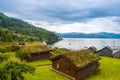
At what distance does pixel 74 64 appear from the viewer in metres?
42.2

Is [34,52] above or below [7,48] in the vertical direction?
below

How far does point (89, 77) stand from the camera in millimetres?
47594

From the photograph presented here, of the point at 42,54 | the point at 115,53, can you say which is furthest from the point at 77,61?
the point at 115,53

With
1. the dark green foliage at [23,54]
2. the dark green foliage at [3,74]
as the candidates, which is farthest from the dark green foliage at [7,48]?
the dark green foliage at [3,74]

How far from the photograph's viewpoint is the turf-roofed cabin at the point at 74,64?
141ft

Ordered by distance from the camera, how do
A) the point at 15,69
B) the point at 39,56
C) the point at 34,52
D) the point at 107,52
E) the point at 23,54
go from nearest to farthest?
the point at 15,69
the point at 23,54
the point at 34,52
the point at 39,56
the point at 107,52

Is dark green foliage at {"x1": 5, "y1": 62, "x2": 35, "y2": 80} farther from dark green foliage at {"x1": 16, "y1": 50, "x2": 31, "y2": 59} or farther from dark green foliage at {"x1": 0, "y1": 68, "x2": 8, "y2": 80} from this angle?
dark green foliage at {"x1": 16, "y1": 50, "x2": 31, "y2": 59}

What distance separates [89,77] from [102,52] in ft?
160

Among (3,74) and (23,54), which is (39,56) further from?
(3,74)

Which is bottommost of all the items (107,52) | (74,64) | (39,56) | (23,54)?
(107,52)

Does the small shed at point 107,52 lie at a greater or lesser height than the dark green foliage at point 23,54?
lesser

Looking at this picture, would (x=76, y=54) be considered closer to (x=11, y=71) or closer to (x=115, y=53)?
(x=11, y=71)

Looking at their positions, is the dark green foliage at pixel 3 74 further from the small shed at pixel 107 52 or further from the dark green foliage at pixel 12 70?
the small shed at pixel 107 52

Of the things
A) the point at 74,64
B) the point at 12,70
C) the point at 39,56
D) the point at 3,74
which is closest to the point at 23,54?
the point at 39,56
